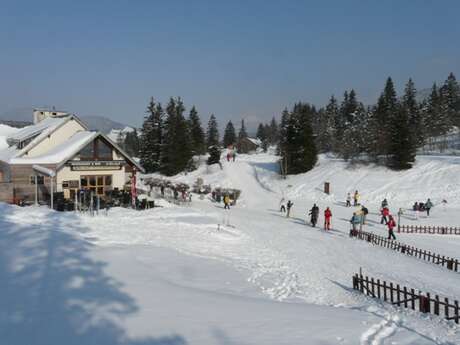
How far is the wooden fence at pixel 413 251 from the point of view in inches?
665

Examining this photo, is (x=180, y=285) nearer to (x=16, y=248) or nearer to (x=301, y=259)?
(x=16, y=248)

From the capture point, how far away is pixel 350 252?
18688 millimetres

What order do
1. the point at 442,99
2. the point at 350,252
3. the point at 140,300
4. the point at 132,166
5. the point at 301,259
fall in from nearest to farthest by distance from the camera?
the point at 140,300 < the point at 301,259 < the point at 350,252 < the point at 132,166 < the point at 442,99

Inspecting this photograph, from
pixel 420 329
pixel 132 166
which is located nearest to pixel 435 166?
pixel 132 166

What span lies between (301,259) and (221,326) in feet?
31.3

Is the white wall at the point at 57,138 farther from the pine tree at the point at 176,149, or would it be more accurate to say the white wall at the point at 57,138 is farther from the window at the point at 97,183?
the pine tree at the point at 176,149

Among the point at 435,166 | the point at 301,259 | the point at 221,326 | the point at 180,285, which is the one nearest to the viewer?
the point at 221,326

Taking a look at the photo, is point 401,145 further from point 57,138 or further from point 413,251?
point 57,138

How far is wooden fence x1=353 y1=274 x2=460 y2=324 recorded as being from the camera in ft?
33.2

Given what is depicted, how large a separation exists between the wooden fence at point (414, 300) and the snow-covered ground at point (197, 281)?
16.3 inches

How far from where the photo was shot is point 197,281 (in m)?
12.1

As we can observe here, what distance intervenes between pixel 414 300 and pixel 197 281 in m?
6.46

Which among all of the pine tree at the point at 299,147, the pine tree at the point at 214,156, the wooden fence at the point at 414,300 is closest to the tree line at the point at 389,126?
the pine tree at the point at 299,147

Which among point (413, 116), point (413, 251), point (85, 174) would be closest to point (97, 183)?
point (85, 174)
